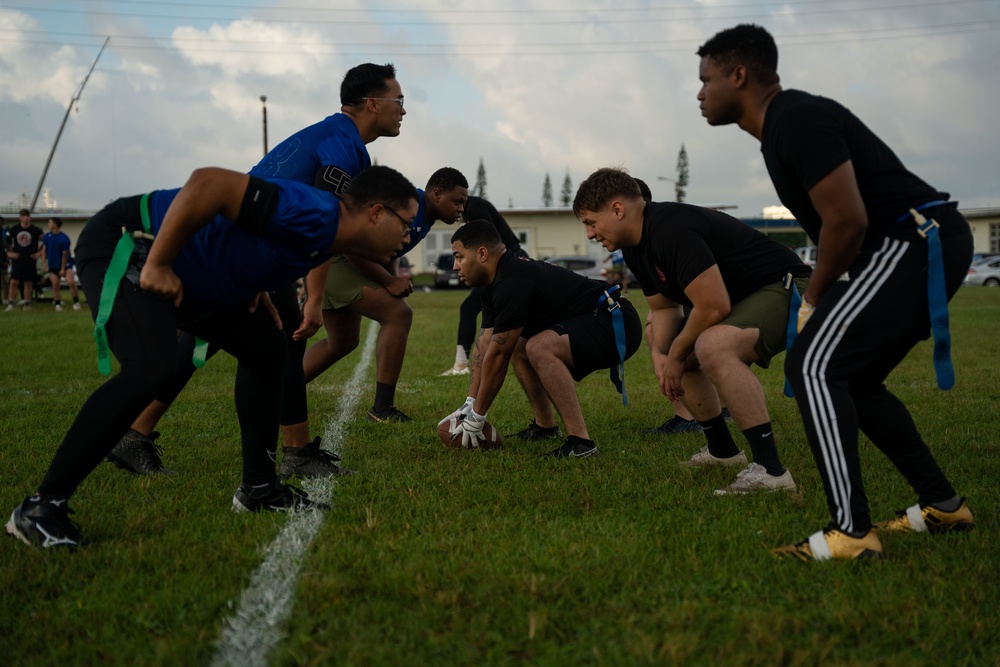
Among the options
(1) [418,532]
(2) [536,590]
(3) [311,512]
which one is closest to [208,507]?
(3) [311,512]

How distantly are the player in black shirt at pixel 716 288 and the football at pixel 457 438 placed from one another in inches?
48.0

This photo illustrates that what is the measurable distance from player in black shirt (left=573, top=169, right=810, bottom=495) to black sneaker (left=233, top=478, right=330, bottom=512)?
6.09 ft

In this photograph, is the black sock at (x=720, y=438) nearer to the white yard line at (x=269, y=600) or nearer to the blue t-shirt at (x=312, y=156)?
the white yard line at (x=269, y=600)

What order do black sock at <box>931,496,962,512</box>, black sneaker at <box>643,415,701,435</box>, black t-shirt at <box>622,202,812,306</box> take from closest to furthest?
1. black sock at <box>931,496,962,512</box>
2. black t-shirt at <box>622,202,812,306</box>
3. black sneaker at <box>643,415,701,435</box>

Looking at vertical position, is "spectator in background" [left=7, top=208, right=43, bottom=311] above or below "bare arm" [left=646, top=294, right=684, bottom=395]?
below

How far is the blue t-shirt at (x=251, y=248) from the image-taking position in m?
3.45

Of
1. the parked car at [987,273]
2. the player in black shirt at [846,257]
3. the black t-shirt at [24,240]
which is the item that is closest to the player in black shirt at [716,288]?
the player in black shirt at [846,257]

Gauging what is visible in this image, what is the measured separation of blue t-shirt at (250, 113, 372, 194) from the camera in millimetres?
4812

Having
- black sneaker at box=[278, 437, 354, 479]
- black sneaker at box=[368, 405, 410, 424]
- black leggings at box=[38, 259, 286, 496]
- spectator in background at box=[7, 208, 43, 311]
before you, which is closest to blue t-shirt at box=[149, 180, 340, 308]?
black leggings at box=[38, 259, 286, 496]

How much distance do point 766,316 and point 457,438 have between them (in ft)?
6.54

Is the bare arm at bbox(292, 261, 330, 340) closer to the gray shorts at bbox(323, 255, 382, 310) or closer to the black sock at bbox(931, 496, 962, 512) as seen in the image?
the gray shorts at bbox(323, 255, 382, 310)

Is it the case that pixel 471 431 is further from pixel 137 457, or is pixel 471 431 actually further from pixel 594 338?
pixel 137 457

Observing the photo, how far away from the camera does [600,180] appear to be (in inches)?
186

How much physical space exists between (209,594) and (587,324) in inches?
130
